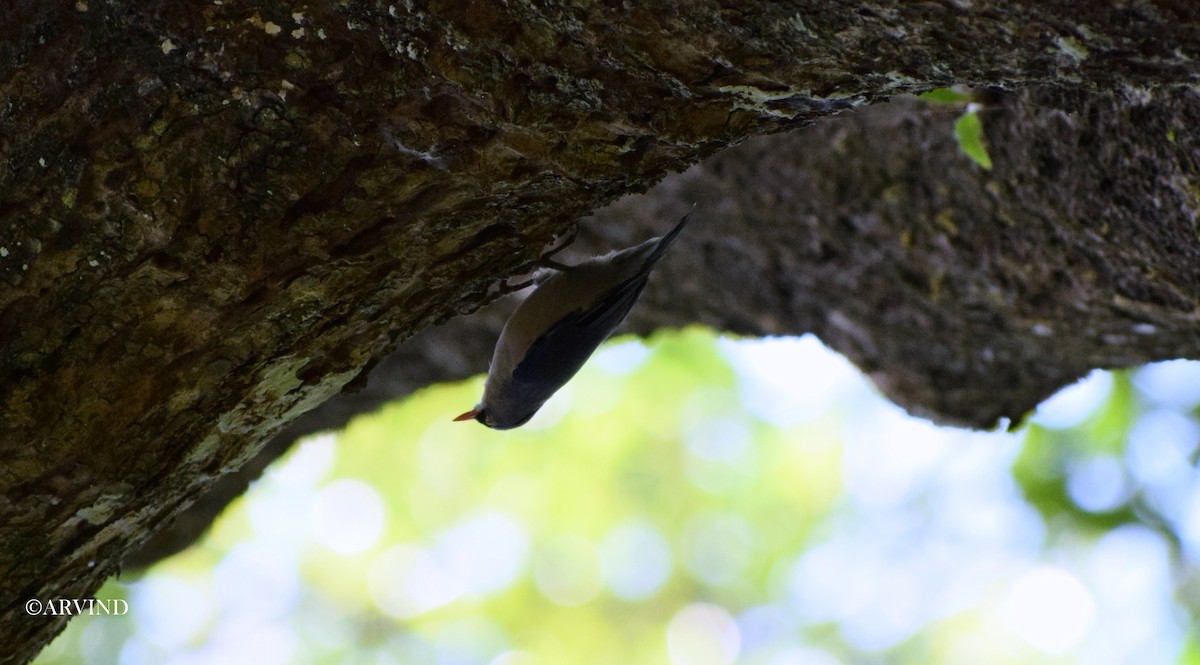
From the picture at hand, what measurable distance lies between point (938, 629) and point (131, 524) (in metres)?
7.87

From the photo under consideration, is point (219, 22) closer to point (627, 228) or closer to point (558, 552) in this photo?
point (627, 228)

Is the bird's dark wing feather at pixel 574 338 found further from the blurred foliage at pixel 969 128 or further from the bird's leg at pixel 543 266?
the blurred foliage at pixel 969 128

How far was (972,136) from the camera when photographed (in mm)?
2822

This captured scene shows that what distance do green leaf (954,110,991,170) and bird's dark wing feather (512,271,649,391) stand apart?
3.50 feet

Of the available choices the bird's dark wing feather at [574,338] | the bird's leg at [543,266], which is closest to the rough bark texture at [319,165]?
the bird's leg at [543,266]

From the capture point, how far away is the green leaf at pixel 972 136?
2.79 m

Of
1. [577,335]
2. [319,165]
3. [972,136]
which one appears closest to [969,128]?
[972,136]

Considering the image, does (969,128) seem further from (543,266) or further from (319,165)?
(319,165)

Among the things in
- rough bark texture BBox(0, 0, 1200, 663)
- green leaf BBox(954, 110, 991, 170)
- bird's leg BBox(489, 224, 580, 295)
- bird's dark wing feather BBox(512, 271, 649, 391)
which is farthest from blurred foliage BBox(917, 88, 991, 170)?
bird's leg BBox(489, 224, 580, 295)

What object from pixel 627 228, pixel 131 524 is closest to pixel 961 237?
pixel 627 228

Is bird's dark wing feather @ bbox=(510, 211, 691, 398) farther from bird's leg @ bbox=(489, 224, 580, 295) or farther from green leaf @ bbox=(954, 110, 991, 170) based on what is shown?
green leaf @ bbox=(954, 110, 991, 170)

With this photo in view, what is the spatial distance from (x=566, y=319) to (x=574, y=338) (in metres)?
0.07

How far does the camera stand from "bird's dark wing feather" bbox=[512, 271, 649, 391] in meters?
2.76

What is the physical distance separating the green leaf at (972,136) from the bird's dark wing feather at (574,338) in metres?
1.07
